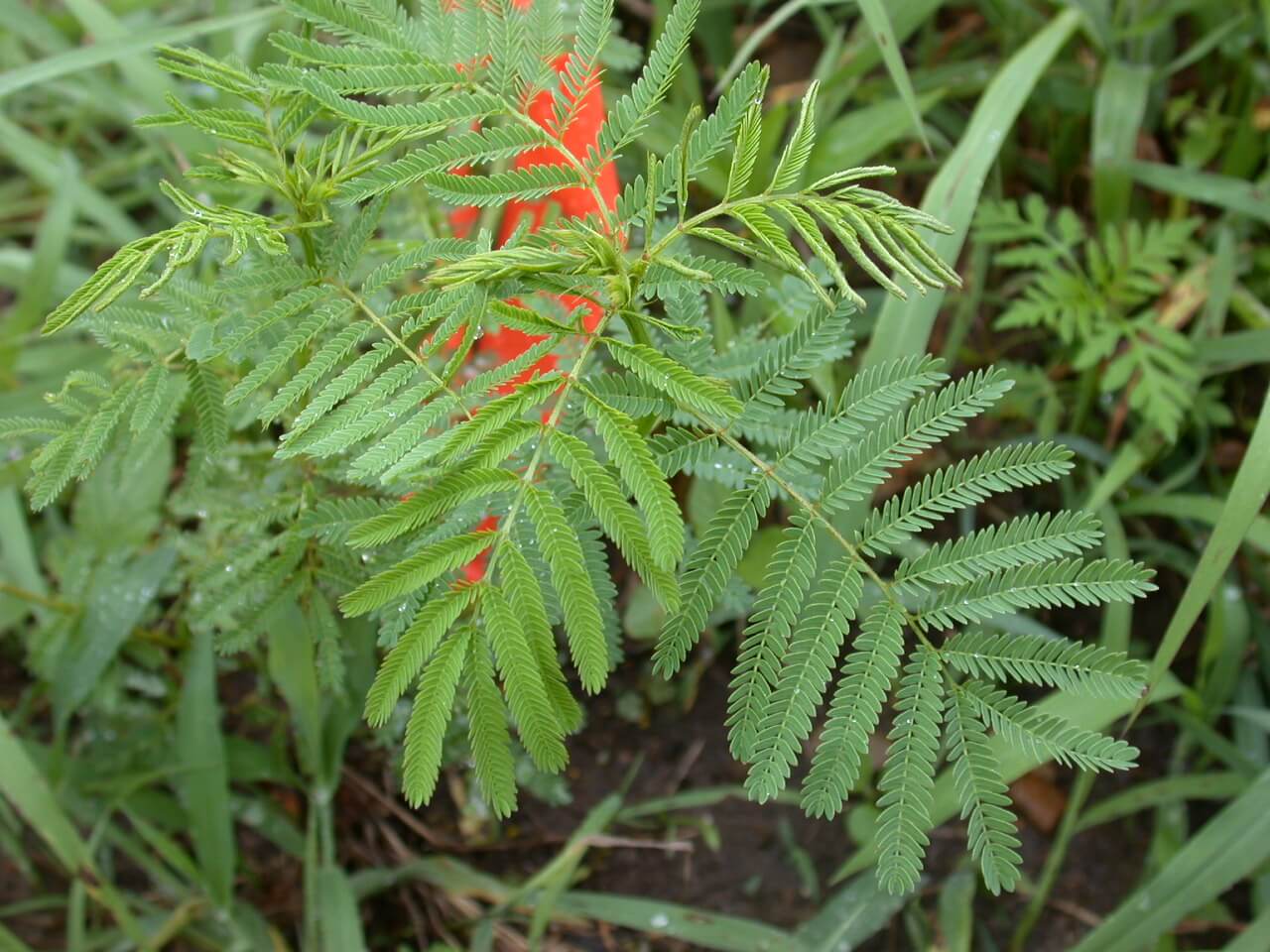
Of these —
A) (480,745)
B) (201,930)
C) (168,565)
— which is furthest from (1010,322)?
(201,930)

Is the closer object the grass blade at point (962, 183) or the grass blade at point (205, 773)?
the grass blade at point (962, 183)

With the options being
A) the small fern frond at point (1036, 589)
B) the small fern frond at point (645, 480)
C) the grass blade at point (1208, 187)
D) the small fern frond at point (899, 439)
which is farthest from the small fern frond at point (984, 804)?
the grass blade at point (1208, 187)

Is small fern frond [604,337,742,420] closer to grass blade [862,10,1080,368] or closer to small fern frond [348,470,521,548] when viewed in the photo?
small fern frond [348,470,521,548]

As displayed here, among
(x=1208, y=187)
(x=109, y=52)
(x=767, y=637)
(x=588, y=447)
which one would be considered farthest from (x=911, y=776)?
(x=109, y=52)

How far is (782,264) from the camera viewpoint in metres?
1.07

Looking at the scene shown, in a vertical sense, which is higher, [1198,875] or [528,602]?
[528,602]

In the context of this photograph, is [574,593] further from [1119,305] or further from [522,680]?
[1119,305]

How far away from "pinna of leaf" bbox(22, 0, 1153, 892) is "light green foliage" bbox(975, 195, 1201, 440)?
90 cm

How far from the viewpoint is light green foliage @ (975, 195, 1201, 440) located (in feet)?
6.31

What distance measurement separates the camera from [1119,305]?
2.08 meters

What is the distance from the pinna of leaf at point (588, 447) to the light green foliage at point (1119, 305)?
895 mm

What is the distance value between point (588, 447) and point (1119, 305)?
4.55 ft

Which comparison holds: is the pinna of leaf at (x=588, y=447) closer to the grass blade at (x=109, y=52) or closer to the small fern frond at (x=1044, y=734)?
Answer: the small fern frond at (x=1044, y=734)

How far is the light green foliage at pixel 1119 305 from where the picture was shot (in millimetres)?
1924
